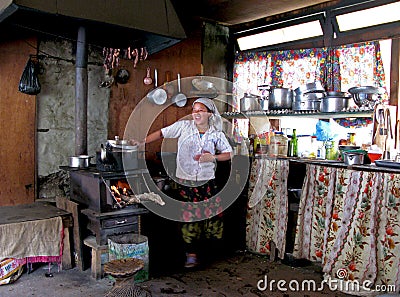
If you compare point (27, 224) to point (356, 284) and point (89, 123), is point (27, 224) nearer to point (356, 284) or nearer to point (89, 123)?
point (89, 123)

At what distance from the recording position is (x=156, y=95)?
4.46 m

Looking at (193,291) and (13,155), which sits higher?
(13,155)

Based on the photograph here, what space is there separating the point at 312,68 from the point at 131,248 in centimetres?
261

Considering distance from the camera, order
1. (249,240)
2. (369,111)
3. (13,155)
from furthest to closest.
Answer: (249,240)
(13,155)
(369,111)

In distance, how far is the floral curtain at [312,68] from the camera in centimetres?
376

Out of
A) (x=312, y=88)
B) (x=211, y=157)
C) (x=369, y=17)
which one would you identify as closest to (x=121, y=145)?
(x=211, y=157)

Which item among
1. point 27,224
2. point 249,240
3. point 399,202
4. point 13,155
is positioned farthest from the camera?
point 249,240

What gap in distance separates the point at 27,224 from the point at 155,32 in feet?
6.24

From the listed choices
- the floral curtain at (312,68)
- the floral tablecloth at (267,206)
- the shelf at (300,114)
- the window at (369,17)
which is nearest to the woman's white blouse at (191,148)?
the floral tablecloth at (267,206)

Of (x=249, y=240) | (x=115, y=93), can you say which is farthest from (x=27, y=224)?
(x=249, y=240)

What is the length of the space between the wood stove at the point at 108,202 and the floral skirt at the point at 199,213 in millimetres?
346

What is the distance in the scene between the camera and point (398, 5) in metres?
3.48

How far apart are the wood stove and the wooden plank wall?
565 mm

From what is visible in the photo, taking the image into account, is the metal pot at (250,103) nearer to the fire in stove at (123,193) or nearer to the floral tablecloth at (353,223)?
the floral tablecloth at (353,223)
